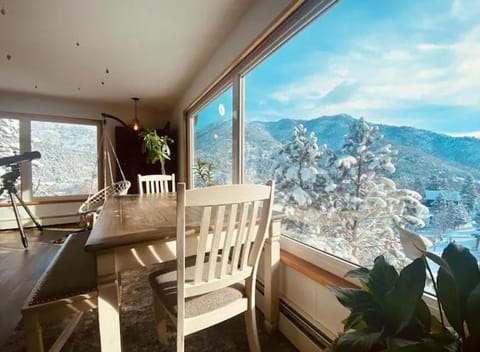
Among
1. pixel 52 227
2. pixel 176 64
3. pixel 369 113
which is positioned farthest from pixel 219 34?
pixel 52 227

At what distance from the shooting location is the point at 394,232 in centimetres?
97

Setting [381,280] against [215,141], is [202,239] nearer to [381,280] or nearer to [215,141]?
[381,280]

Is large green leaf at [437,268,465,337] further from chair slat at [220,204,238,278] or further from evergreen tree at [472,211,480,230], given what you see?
chair slat at [220,204,238,278]

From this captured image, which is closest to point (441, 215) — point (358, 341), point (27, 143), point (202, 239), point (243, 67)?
point (358, 341)

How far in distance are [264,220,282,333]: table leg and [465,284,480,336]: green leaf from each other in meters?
0.94

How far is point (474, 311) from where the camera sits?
0.48 meters

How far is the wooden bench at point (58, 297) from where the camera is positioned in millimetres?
933

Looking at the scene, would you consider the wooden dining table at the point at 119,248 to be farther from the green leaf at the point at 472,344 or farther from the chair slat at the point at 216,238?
the green leaf at the point at 472,344

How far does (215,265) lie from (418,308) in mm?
693

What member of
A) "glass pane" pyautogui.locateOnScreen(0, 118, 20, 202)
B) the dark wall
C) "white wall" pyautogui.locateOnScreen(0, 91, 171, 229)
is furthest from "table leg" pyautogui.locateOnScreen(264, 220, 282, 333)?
"glass pane" pyautogui.locateOnScreen(0, 118, 20, 202)

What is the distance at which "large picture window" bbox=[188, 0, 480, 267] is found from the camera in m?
0.78

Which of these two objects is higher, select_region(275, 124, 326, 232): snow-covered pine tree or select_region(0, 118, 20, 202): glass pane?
select_region(0, 118, 20, 202): glass pane

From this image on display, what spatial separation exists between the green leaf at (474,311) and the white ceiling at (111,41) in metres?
1.99

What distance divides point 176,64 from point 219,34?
818 millimetres
